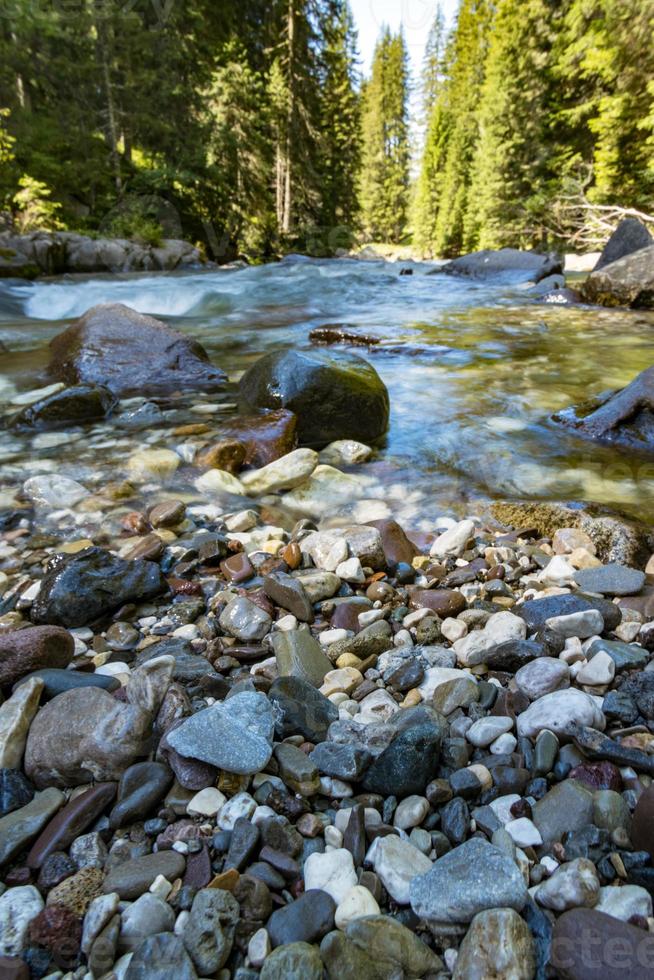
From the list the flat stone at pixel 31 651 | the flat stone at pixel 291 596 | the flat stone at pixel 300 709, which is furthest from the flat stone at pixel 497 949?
the flat stone at pixel 31 651

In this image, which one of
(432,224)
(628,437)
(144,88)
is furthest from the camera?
(432,224)

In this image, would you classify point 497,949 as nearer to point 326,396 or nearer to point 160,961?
point 160,961

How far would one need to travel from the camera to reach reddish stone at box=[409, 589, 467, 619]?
6.47ft

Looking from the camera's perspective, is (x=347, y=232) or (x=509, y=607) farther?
(x=347, y=232)

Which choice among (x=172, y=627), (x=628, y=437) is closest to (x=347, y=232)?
(x=628, y=437)

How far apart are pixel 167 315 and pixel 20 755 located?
380 inches

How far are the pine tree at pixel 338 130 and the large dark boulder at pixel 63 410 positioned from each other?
1133 inches

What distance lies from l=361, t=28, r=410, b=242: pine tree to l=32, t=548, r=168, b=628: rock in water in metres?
56.8

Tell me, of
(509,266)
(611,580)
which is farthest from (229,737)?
(509,266)

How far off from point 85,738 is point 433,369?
524 centimetres

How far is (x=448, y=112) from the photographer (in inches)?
1622

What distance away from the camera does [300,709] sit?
56.4 inches

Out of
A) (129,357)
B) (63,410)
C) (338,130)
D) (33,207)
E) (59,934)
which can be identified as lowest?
(59,934)

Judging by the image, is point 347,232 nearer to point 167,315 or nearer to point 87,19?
point 87,19
